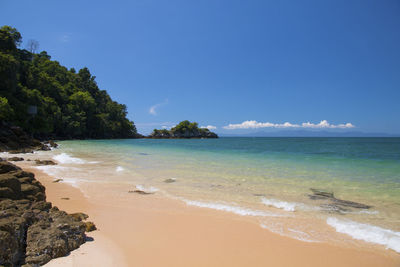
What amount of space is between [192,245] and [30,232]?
2362 mm

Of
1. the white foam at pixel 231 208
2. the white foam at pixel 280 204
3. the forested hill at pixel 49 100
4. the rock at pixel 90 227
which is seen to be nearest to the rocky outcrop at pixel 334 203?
the white foam at pixel 280 204

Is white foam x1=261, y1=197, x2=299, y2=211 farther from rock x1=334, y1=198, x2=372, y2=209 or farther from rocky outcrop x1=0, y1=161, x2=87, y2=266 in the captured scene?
rocky outcrop x1=0, y1=161, x2=87, y2=266

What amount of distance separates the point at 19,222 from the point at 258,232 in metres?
3.87

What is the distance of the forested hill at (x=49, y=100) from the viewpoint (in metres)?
34.0

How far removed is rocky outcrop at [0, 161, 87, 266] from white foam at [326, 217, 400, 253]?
4910 mm

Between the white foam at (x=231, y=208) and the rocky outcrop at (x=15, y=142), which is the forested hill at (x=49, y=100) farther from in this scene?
the white foam at (x=231, y=208)

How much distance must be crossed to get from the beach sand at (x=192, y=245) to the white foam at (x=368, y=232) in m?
0.28

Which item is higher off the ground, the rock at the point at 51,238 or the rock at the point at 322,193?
the rock at the point at 51,238

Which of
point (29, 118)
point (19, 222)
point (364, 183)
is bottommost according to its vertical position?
point (364, 183)

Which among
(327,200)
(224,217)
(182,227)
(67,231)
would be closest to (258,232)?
(224,217)

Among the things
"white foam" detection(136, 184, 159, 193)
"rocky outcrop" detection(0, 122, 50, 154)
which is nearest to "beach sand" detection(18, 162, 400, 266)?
"white foam" detection(136, 184, 159, 193)

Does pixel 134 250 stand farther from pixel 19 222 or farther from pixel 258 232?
pixel 258 232

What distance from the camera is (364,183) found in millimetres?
9516

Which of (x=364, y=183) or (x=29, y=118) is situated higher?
(x=29, y=118)
